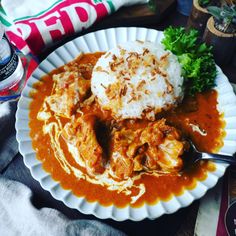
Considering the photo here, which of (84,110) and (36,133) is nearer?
(36,133)

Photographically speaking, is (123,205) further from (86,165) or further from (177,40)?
(177,40)

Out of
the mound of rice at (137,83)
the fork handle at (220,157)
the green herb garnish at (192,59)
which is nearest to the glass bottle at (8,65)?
the mound of rice at (137,83)

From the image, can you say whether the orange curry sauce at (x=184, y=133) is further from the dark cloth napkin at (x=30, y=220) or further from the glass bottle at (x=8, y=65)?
the glass bottle at (x=8, y=65)

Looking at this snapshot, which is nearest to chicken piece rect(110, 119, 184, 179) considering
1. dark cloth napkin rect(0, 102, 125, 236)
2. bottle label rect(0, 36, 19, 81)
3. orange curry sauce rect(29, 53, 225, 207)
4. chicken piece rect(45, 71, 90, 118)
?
orange curry sauce rect(29, 53, 225, 207)

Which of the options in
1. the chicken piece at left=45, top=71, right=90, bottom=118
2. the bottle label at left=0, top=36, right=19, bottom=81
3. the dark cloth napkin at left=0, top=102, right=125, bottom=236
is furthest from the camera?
the bottle label at left=0, top=36, right=19, bottom=81

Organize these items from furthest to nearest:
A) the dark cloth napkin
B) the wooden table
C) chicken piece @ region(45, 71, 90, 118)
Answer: chicken piece @ region(45, 71, 90, 118) → the wooden table → the dark cloth napkin

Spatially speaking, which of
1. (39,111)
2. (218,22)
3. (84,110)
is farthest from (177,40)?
(39,111)

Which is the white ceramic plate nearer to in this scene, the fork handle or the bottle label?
the fork handle

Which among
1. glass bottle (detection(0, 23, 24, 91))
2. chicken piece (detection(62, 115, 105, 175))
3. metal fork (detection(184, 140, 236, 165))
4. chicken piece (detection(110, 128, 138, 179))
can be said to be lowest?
metal fork (detection(184, 140, 236, 165))
